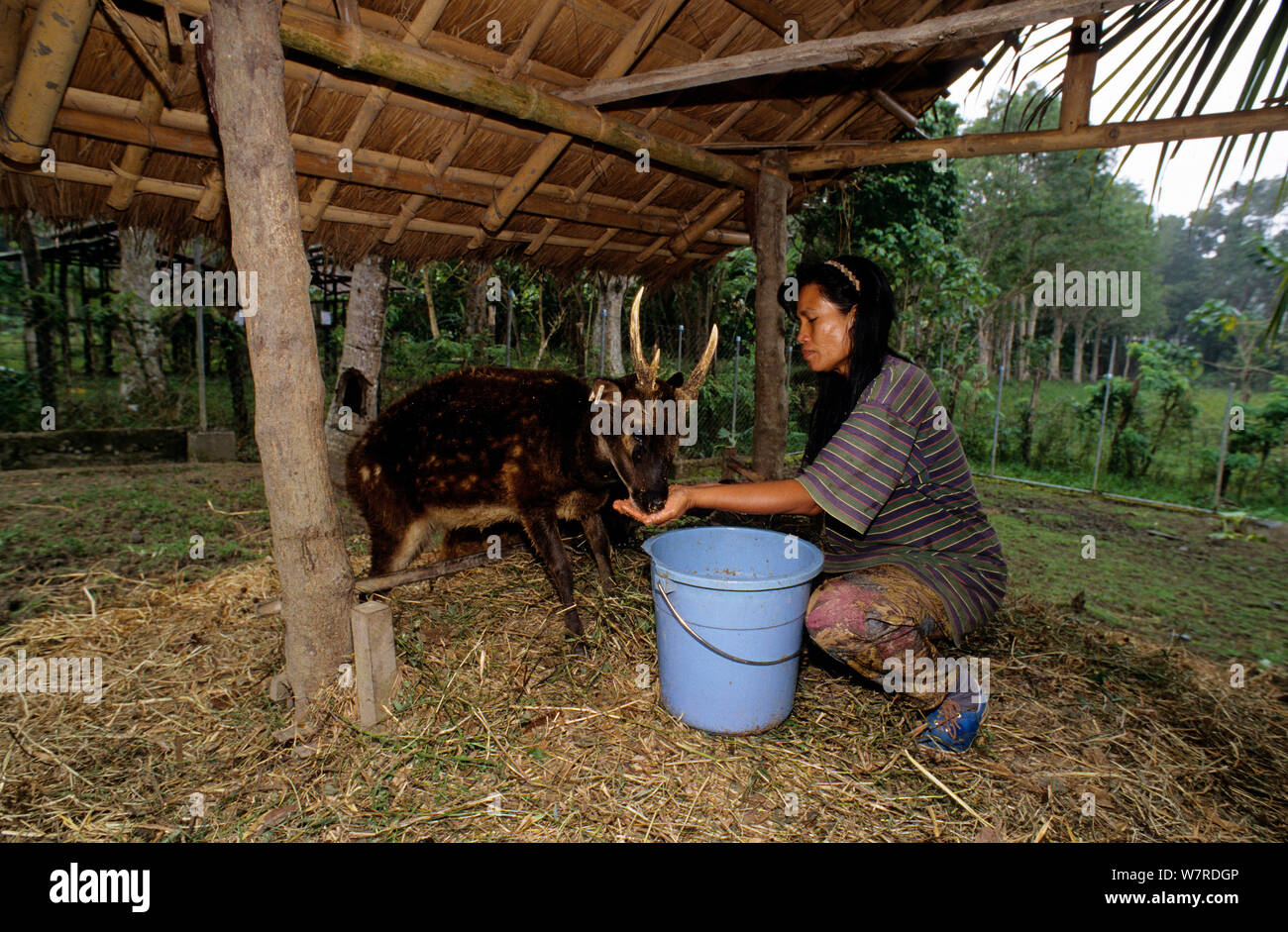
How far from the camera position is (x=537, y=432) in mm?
4445

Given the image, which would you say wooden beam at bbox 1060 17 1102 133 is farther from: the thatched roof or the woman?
the woman

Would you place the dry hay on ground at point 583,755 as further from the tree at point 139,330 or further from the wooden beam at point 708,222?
the tree at point 139,330

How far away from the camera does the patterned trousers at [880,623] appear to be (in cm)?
296

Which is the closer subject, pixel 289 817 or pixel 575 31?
pixel 289 817

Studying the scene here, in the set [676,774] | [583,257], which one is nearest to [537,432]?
[676,774]

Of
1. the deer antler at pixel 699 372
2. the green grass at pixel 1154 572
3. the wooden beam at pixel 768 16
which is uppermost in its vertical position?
the wooden beam at pixel 768 16

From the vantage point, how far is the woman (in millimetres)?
2977

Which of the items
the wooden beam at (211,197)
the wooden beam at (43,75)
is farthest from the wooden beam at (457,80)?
the wooden beam at (211,197)

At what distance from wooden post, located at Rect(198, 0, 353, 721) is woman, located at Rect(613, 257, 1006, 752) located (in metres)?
1.49

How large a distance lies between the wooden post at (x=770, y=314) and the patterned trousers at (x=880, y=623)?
2974mm

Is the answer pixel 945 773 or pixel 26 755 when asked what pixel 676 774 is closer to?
pixel 945 773

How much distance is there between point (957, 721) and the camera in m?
3.07

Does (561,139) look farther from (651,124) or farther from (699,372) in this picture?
(699,372)
